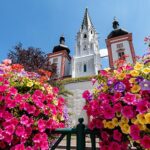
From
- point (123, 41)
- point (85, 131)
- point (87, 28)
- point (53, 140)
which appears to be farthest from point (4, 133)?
point (87, 28)

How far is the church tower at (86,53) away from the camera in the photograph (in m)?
37.1

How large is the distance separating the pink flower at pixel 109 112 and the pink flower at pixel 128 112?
0.09 metres

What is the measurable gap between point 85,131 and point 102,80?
53 cm

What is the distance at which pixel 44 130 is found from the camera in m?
2.06

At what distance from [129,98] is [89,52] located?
39.2m

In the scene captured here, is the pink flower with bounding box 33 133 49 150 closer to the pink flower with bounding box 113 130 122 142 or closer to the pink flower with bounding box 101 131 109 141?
the pink flower with bounding box 101 131 109 141

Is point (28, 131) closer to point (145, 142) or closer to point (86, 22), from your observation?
point (145, 142)

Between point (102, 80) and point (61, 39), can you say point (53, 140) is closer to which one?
point (102, 80)

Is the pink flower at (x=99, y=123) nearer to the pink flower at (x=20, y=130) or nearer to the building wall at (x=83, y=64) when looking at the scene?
the pink flower at (x=20, y=130)

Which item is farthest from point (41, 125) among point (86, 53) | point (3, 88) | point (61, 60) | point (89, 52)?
point (86, 53)

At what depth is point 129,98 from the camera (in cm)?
171

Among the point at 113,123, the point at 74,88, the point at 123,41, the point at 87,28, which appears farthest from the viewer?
the point at 87,28

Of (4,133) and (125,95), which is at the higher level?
(125,95)

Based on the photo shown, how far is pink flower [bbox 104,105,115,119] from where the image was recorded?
67.4 inches
